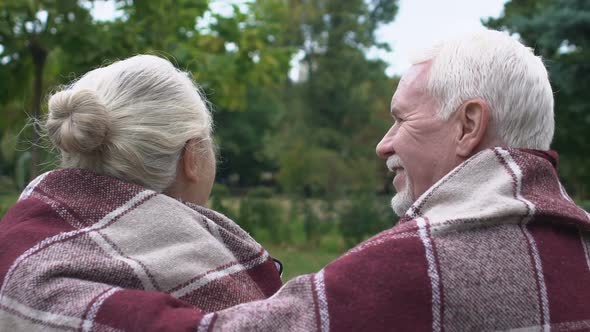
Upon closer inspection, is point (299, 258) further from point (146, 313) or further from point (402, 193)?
point (146, 313)

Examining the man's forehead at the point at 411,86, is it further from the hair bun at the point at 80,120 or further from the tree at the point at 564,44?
the tree at the point at 564,44

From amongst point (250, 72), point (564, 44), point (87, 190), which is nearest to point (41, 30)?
point (250, 72)

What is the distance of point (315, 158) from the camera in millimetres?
24641

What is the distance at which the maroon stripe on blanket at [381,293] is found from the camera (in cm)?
153

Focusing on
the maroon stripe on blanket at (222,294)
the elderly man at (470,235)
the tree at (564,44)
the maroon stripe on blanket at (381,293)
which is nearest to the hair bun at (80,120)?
the maroon stripe on blanket at (222,294)

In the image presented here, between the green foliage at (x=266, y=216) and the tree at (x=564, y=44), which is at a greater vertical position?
the tree at (x=564, y=44)

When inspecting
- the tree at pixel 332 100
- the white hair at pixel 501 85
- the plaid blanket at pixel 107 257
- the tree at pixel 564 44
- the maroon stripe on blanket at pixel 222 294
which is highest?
the white hair at pixel 501 85

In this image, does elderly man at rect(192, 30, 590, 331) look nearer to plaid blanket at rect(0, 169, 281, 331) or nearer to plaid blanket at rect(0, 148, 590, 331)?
plaid blanket at rect(0, 148, 590, 331)

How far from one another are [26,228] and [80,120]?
30 cm

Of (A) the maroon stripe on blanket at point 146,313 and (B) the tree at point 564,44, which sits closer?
(A) the maroon stripe on blanket at point 146,313

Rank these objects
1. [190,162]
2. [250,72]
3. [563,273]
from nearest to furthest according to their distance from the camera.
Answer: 1. [563,273]
2. [190,162]
3. [250,72]

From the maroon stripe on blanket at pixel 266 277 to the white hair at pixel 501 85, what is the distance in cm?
65

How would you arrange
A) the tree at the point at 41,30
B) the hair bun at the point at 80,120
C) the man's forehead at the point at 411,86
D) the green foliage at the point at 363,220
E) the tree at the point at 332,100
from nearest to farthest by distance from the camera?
1. the hair bun at the point at 80,120
2. the man's forehead at the point at 411,86
3. the tree at the point at 41,30
4. the green foliage at the point at 363,220
5. the tree at the point at 332,100

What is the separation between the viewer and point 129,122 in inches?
72.8
